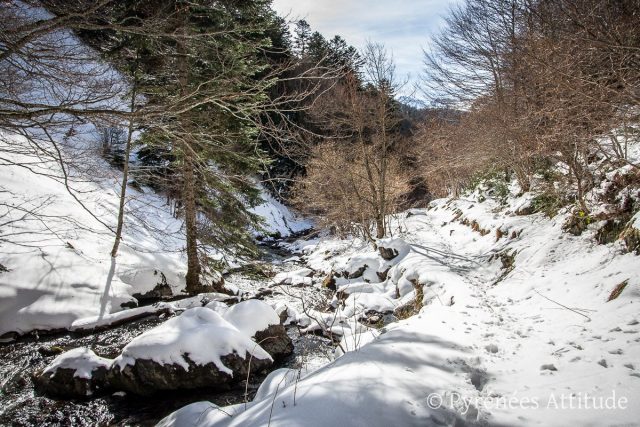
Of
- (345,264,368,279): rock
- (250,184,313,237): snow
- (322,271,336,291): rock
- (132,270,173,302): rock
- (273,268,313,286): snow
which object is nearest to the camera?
(132,270,173,302): rock

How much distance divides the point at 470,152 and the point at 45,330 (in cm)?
1272

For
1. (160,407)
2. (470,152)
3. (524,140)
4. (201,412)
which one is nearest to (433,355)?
(201,412)

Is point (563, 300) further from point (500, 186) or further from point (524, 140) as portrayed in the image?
point (500, 186)

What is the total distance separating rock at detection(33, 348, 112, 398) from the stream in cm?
11

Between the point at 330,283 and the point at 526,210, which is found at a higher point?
the point at 526,210

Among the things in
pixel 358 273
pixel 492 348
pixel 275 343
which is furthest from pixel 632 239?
pixel 358 273

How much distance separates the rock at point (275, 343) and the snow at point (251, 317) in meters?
0.08

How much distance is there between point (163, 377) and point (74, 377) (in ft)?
4.09

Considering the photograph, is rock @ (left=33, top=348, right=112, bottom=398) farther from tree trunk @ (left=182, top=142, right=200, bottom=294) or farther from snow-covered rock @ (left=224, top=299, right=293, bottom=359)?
tree trunk @ (left=182, top=142, right=200, bottom=294)

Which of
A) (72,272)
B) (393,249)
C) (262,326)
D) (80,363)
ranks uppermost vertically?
(72,272)

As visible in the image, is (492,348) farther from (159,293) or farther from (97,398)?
(159,293)

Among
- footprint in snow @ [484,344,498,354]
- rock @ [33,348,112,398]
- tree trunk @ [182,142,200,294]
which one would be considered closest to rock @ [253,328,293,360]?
rock @ [33,348,112,398]

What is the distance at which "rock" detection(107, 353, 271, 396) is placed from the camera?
176 inches

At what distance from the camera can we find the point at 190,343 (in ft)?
15.4
